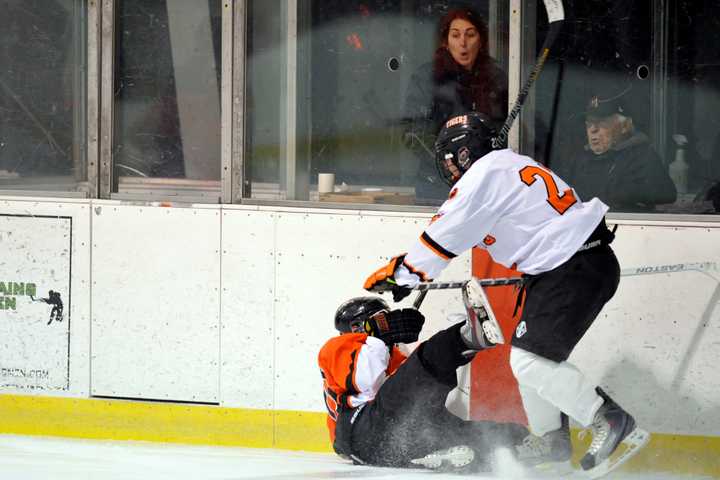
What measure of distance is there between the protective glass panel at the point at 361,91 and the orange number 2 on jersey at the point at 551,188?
2.80ft

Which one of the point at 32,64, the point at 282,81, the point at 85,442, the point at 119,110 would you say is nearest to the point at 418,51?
the point at 282,81

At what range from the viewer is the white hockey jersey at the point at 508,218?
3.46 meters

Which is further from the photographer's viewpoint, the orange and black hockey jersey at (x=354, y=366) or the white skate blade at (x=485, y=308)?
the orange and black hockey jersey at (x=354, y=366)

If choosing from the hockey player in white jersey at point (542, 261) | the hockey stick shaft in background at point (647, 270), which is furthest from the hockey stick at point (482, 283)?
the hockey player in white jersey at point (542, 261)

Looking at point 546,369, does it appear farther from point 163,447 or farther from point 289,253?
point 163,447

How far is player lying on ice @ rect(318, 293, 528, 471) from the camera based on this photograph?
3.74 m

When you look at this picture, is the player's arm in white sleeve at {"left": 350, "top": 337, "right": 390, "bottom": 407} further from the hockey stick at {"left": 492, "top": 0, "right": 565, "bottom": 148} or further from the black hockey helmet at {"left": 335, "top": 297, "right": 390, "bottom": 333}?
the hockey stick at {"left": 492, "top": 0, "right": 565, "bottom": 148}

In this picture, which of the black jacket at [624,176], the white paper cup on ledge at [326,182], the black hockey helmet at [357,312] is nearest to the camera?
the black hockey helmet at [357,312]

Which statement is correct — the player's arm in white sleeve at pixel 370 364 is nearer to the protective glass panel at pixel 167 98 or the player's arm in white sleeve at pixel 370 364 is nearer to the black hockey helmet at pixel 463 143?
the black hockey helmet at pixel 463 143

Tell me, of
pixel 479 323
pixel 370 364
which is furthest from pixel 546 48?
pixel 370 364

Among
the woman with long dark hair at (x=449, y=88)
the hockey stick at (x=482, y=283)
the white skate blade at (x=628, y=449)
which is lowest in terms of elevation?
the white skate blade at (x=628, y=449)

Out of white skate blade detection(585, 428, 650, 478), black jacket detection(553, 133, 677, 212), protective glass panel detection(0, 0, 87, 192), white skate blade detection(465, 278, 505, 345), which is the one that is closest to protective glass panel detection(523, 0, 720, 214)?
black jacket detection(553, 133, 677, 212)

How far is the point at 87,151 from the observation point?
4781 mm

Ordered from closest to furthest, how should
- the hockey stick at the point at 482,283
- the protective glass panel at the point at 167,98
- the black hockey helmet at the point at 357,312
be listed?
the hockey stick at the point at 482,283 → the black hockey helmet at the point at 357,312 → the protective glass panel at the point at 167,98
